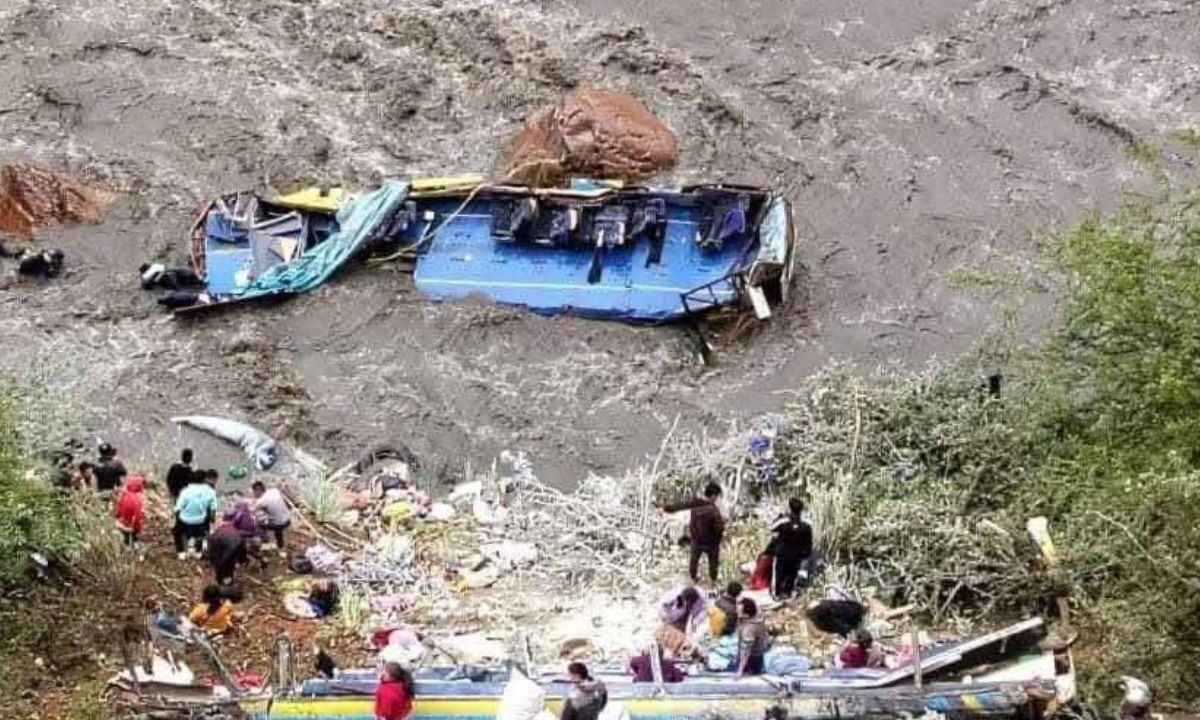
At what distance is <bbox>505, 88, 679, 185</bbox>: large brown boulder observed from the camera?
979 inches

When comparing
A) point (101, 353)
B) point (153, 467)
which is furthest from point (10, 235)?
point (153, 467)

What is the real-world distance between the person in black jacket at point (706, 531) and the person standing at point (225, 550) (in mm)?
3958

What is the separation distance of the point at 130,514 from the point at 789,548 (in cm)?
598

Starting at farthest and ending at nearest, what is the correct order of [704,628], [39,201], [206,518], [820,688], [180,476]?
[39,201] < [180,476] < [206,518] < [704,628] < [820,688]

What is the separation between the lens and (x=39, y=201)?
25.1 m

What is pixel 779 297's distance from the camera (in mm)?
22656

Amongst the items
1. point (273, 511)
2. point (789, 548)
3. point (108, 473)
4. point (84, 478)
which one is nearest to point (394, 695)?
point (789, 548)

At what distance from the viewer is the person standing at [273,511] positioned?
1691 centimetres

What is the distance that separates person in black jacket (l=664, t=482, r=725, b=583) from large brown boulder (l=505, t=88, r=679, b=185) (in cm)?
938

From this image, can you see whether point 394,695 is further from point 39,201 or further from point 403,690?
point 39,201

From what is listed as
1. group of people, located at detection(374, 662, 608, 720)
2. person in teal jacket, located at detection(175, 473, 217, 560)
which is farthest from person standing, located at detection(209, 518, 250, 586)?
group of people, located at detection(374, 662, 608, 720)

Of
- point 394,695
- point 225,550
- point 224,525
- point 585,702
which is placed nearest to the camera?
point 585,702

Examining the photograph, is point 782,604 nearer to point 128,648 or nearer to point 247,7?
point 128,648

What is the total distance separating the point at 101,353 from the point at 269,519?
711cm
